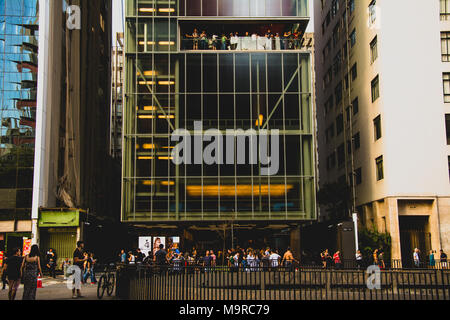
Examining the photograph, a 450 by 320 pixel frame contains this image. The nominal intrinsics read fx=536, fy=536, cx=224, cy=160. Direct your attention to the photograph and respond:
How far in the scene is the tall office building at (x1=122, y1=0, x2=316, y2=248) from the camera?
1655 inches

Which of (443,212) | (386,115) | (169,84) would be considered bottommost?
(443,212)

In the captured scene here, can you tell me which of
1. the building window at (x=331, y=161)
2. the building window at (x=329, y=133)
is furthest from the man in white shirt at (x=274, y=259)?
the building window at (x=329, y=133)

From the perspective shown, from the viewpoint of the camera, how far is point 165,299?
13859 mm

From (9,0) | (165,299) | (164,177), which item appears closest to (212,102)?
(164,177)

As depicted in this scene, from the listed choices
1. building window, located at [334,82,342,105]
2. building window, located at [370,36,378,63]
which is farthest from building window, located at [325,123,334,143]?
building window, located at [370,36,378,63]

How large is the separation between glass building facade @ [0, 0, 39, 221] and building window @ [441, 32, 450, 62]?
30.9 metres

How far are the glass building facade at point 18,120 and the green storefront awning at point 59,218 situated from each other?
1198 mm

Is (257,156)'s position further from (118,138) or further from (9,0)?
(118,138)

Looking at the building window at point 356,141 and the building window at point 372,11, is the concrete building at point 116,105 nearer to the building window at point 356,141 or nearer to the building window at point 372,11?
the building window at point 356,141

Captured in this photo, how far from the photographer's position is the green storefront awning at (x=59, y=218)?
40.2m

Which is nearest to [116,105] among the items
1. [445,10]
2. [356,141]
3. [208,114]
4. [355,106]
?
→ [208,114]

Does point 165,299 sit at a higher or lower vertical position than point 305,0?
lower

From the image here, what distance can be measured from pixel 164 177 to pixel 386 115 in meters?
17.7
